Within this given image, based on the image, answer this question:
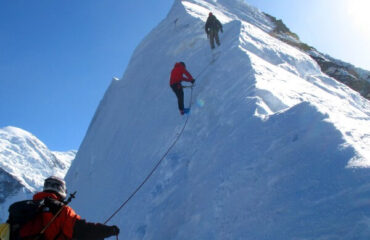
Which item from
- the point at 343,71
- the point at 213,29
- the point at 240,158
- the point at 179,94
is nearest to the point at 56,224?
the point at 240,158

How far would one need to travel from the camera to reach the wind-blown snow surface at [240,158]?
3428mm

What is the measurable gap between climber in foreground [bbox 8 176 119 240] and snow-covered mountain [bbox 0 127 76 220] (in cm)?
18788

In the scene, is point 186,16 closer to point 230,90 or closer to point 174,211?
point 230,90

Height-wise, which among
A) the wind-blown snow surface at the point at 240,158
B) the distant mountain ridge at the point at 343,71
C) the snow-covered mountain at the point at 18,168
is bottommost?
the snow-covered mountain at the point at 18,168

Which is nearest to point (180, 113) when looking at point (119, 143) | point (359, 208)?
point (119, 143)

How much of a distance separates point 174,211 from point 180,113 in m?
3.54

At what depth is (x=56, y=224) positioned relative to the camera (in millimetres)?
2723

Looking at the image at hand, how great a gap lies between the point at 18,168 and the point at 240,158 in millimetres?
212083

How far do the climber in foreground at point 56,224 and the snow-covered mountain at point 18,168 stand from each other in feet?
616

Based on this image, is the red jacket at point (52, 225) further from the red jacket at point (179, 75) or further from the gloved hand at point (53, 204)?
the red jacket at point (179, 75)

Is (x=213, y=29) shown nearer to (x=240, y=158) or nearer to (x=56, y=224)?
(x=240, y=158)

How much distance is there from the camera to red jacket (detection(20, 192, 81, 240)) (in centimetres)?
263

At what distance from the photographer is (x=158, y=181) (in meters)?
6.14

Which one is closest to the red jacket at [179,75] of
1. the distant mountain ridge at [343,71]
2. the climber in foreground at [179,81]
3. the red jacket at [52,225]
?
the climber in foreground at [179,81]
